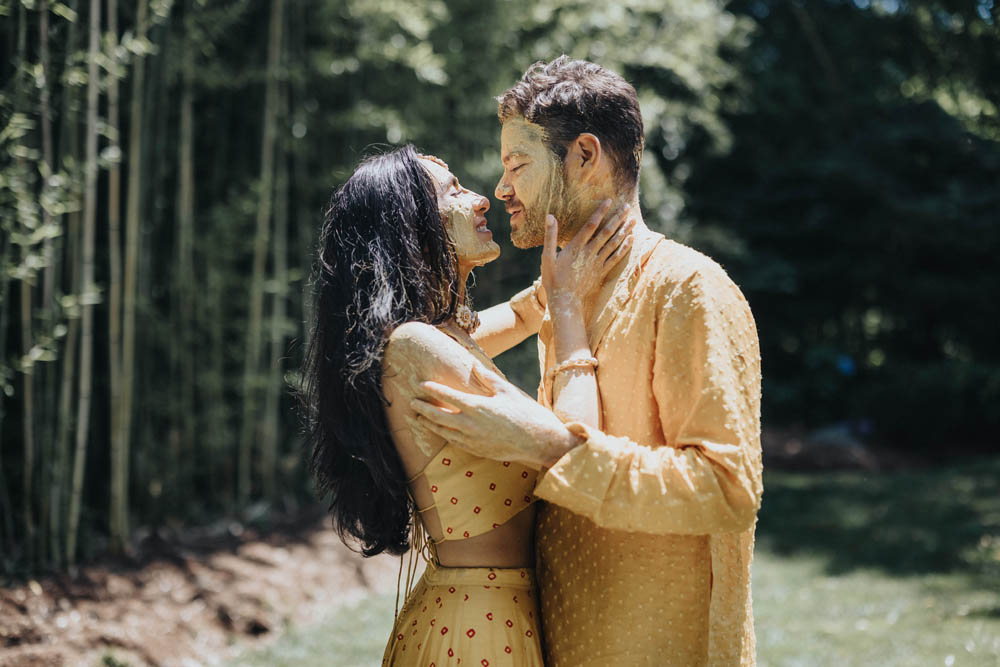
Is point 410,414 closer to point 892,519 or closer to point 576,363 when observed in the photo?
point 576,363

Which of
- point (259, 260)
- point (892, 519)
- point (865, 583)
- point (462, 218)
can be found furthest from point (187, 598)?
point (892, 519)

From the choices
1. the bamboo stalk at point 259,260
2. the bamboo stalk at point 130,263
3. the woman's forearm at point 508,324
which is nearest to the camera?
the woman's forearm at point 508,324

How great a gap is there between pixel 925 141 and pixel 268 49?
884 cm

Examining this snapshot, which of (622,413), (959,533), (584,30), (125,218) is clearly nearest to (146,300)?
(125,218)

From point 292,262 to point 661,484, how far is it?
529cm

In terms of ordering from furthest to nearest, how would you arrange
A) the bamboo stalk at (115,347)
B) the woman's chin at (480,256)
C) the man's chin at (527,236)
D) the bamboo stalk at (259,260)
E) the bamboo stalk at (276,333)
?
the bamboo stalk at (276,333) < the bamboo stalk at (259,260) < the bamboo stalk at (115,347) < the woman's chin at (480,256) < the man's chin at (527,236)

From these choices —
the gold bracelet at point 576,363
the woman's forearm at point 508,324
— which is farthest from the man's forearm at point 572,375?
the woman's forearm at point 508,324

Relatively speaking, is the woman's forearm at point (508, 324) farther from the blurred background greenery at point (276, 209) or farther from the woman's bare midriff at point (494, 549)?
the blurred background greenery at point (276, 209)

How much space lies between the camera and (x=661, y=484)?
5.31 ft

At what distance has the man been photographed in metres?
1.64

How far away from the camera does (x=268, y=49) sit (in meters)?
5.95

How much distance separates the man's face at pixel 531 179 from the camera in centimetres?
193

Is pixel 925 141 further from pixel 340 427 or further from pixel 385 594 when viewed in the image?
pixel 340 427

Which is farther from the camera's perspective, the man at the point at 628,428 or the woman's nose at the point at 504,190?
the woman's nose at the point at 504,190
